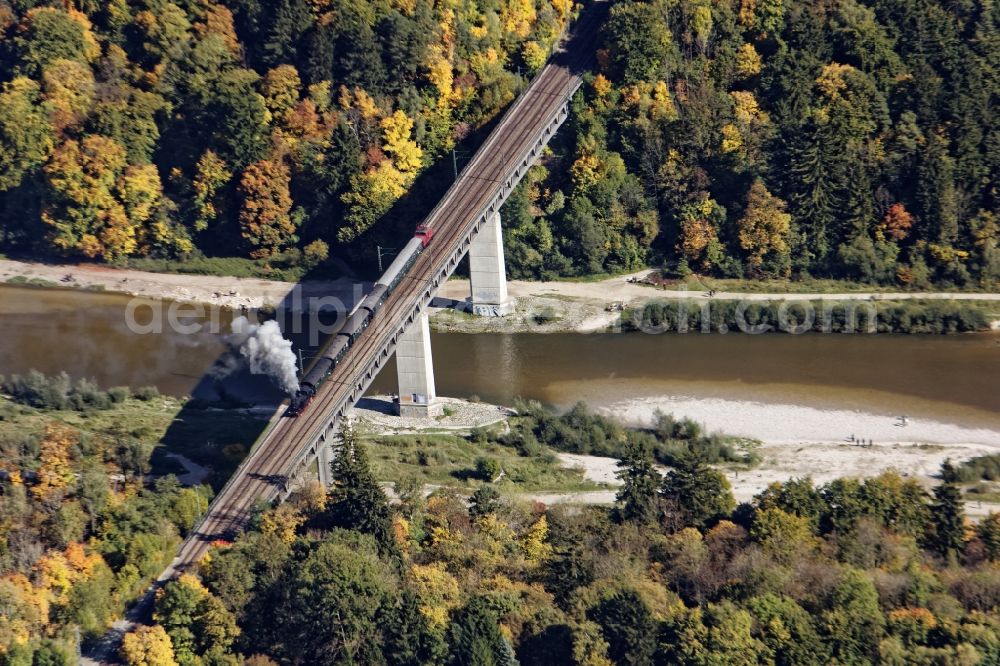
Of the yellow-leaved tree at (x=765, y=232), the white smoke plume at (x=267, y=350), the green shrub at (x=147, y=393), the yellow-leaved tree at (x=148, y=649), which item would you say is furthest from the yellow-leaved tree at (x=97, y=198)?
the yellow-leaved tree at (x=148, y=649)

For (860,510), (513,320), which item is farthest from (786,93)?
(860,510)

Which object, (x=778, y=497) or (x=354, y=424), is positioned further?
(x=354, y=424)

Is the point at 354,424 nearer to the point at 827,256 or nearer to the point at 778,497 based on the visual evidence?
the point at 778,497

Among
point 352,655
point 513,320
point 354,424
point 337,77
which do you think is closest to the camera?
point 352,655

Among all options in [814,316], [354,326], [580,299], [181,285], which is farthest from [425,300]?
[814,316]

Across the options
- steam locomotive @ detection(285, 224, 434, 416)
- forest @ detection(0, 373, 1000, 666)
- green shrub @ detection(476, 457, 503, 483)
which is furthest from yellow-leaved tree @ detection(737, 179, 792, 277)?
green shrub @ detection(476, 457, 503, 483)

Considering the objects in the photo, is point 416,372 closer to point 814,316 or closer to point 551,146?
point 551,146
